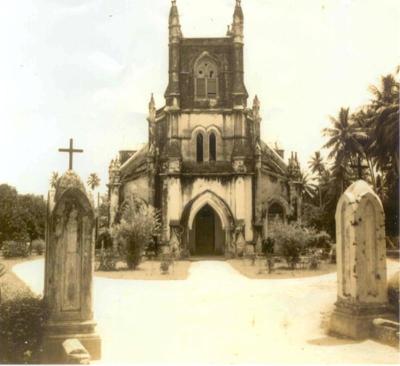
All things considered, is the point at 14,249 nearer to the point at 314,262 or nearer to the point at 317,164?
the point at 314,262

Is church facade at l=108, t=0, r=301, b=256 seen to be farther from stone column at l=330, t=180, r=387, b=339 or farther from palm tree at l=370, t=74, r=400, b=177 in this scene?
stone column at l=330, t=180, r=387, b=339

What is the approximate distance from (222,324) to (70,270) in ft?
13.2

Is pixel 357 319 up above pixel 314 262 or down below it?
below

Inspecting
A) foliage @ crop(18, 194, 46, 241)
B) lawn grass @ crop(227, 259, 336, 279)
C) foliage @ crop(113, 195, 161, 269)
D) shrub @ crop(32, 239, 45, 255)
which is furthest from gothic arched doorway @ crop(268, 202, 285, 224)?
foliage @ crop(18, 194, 46, 241)

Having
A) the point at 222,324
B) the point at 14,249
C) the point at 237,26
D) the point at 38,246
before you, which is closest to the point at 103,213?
the point at 38,246

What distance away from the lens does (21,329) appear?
9.47 metres

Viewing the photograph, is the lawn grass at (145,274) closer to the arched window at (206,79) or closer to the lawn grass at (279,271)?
the lawn grass at (279,271)

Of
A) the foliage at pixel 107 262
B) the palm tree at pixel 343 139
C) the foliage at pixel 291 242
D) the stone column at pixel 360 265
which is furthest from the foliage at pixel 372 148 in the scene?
the stone column at pixel 360 265

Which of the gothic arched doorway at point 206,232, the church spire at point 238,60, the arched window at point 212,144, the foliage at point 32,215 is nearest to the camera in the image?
the church spire at point 238,60

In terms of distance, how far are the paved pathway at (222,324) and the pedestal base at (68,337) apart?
31 centimetres

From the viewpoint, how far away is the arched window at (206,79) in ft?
125

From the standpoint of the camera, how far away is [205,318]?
13.1m

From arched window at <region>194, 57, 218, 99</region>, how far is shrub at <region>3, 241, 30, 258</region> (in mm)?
17052

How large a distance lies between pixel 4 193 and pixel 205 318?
4029 centimetres
